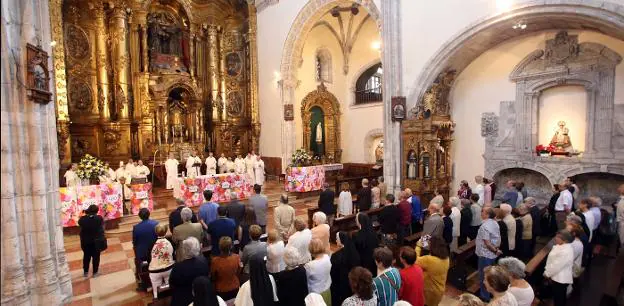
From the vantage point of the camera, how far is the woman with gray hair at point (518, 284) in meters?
3.15

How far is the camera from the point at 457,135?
448 inches

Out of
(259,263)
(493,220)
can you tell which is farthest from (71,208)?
(493,220)

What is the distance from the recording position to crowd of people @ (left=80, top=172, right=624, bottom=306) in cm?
318

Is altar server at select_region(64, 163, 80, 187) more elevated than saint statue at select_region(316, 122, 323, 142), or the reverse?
saint statue at select_region(316, 122, 323, 142)

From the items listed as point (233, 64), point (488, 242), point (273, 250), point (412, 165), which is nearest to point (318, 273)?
point (273, 250)

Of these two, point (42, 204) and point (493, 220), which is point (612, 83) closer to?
point (493, 220)

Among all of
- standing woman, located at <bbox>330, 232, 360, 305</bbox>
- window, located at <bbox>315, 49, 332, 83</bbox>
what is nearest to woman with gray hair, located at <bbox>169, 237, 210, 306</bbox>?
standing woman, located at <bbox>330, 232, 360, 305</bbox>

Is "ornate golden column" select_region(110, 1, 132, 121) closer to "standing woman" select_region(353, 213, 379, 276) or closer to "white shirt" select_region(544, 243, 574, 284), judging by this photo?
"standing woman" select_region(353, 213, 379, 276)

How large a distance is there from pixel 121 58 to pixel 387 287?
45.0 ft

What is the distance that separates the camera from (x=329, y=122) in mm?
16438

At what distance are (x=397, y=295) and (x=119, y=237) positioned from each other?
6.94 meters

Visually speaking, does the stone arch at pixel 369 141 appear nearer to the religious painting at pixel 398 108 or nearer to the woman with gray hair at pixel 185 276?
the religious painting at pixel 398 108

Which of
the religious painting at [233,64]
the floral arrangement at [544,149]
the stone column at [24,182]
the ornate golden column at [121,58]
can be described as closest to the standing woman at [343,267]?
the stone column at [24,182]

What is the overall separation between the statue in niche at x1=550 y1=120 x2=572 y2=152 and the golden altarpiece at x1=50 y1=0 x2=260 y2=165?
11.1 metres
